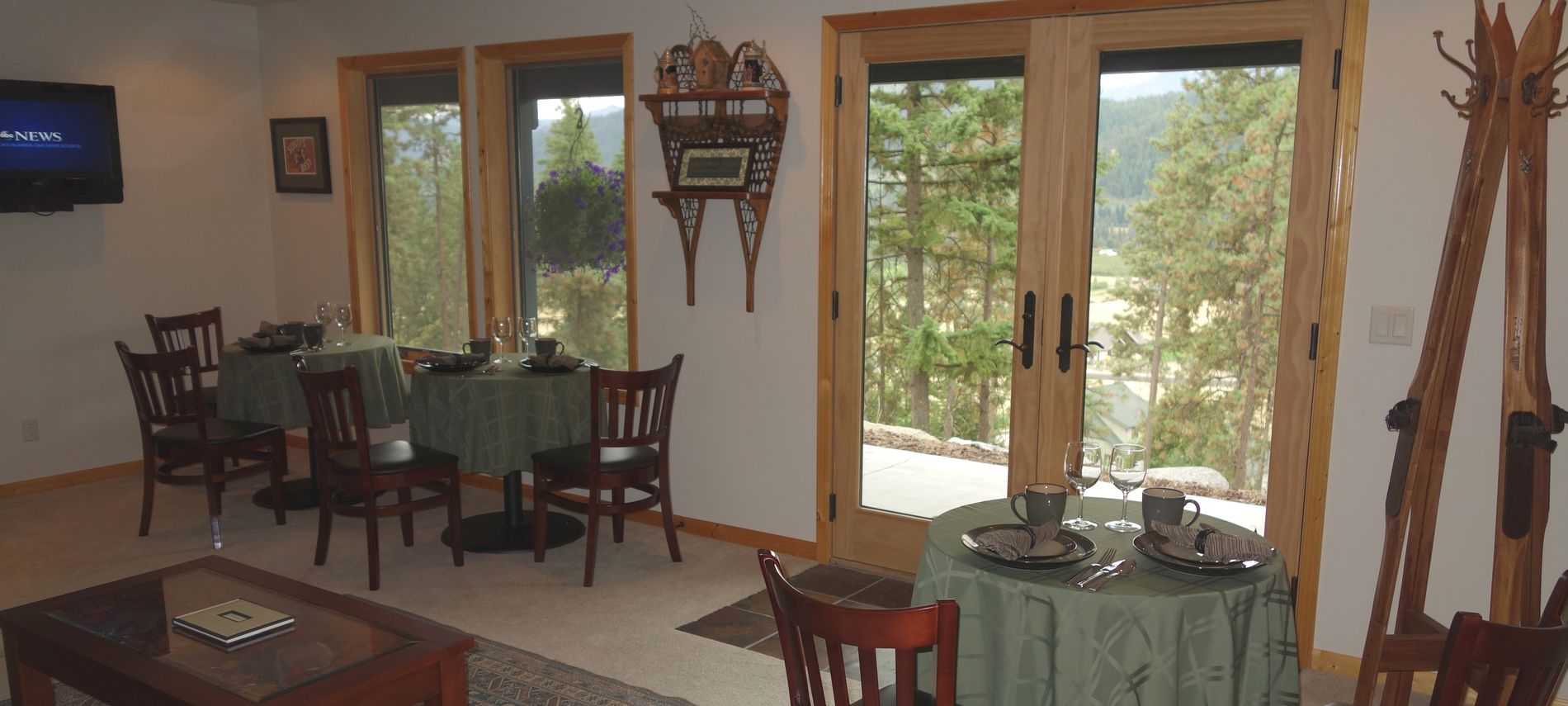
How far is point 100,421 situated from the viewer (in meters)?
5.55

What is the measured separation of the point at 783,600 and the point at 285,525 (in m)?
3.74

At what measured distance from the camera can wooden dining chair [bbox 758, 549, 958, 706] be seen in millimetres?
1705

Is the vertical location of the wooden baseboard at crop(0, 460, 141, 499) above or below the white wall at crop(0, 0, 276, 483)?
below

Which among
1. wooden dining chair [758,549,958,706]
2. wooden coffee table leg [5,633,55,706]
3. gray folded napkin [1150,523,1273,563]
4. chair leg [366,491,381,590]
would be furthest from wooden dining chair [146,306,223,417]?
gray folded napkin [1150,523,1273,563]

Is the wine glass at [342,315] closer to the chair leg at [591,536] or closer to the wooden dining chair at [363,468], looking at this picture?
the wooden dining chair at [363,468]

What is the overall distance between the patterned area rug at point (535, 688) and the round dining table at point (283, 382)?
1.68 m

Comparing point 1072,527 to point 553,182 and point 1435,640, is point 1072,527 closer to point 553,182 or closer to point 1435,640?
point 1435,640

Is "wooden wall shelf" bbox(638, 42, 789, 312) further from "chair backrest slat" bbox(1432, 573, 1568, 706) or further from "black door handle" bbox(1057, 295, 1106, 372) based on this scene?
"chair backrest slat" bbox(1432, 573, 1568, 706)

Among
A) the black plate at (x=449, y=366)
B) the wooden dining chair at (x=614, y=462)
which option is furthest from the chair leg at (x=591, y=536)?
the black plate at (x=449, y=366)

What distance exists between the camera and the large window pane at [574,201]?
4902 mm

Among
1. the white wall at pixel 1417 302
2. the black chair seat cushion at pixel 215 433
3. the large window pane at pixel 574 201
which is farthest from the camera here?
the large window pane at pixel 574 201

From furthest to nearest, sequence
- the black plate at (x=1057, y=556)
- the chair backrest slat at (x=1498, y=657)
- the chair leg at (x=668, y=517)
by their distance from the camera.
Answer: the chair leg at (x=668, y=517), the black plate at (x=1057, y=556), the chair backrest slat at (x=1498, y=657)

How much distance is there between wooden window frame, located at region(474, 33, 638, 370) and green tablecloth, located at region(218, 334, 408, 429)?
65 cm

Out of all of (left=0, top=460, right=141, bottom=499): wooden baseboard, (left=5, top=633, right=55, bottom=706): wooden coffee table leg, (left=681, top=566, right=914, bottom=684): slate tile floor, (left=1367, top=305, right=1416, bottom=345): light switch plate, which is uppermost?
(left=1367, top=305, right=1416, bottom=345): light switch plate
